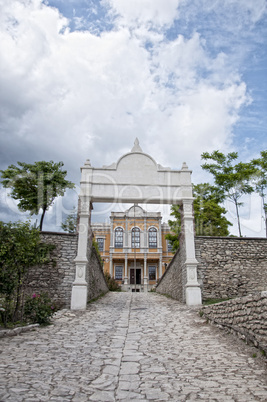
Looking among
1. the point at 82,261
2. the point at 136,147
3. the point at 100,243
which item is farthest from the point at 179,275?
the point at 100,243

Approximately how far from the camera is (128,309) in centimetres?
1015

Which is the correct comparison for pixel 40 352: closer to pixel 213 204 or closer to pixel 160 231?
pixel 213 204

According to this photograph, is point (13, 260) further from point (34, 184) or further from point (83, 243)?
point (34, 184)

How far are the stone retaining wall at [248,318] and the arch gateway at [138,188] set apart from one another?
13.6ft

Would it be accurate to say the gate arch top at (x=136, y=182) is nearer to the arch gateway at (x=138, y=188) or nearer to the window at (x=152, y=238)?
the arch gateway at (x=138, y=188)

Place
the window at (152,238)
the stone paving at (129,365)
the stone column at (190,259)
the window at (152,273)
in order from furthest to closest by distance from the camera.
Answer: the window at (152,238) → the window at (152,273) → the stone column at (190,259) → the stone paving at (129,365)

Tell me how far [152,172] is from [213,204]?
27.8ft

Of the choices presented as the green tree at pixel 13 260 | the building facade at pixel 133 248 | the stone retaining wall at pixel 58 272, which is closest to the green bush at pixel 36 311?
the green tree at pixel 13 260

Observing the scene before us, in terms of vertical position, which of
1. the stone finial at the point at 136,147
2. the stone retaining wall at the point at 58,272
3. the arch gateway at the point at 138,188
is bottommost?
Answer: the stone retaining wall at the point at 58,272

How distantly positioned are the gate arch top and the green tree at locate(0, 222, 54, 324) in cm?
405

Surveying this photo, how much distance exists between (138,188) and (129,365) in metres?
7.76

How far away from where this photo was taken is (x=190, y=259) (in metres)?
10.6

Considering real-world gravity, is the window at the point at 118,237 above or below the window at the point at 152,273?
above

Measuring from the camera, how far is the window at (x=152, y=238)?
109 feet
